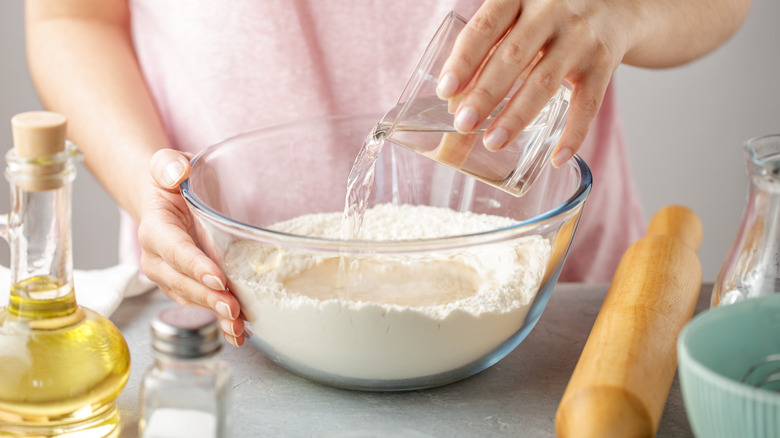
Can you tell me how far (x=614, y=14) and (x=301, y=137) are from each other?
0.46m

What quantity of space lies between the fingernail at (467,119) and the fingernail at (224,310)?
302 millimetres

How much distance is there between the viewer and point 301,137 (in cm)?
116

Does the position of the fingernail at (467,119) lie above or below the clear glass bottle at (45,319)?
above

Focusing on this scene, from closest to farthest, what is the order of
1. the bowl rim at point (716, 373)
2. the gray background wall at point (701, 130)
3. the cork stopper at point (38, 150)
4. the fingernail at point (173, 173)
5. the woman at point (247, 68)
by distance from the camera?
the bowl rim at point (716, 373), the cork stopper at point (38, 150), the fingernail at point (173, 173), the woman at point (247, 68), the gray background wall at point (701, 130)

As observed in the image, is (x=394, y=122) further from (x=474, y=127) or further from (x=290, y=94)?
(x=290, y=94)

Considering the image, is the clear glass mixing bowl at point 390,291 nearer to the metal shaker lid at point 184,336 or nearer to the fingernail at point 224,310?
the fingernail at point 224,310

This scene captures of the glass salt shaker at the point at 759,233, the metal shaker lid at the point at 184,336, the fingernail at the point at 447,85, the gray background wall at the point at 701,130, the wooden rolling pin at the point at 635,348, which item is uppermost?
the fingernail at the point at 447,85

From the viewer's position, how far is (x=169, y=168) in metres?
0.93

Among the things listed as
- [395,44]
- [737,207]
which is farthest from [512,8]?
[737,207]

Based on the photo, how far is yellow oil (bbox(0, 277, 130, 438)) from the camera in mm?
692

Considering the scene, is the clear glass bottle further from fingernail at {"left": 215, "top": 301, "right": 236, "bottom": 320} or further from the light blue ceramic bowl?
the light blue ceramic bowl

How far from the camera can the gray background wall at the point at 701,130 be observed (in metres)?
2.67

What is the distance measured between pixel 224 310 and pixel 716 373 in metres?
0.48

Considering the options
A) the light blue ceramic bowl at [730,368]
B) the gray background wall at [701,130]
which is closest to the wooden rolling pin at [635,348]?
the light blue ceramic bowl at [730,368]
